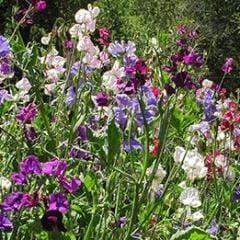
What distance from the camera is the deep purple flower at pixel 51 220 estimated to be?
4.72ft

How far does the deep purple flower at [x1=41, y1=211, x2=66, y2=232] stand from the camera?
144 cm

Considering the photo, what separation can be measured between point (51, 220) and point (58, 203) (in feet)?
0.11

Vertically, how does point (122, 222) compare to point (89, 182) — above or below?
below

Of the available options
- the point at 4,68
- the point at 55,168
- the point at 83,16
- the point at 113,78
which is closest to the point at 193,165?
the point at 55,168

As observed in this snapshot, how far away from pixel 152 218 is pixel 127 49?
1.59 ft

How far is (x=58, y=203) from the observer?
1445mm

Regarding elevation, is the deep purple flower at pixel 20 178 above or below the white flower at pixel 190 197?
above

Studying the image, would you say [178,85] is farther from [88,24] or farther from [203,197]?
[203,197]

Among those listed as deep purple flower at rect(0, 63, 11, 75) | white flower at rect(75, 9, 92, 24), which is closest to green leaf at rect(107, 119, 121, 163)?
white flower at rect(75, 9, 92, 24)

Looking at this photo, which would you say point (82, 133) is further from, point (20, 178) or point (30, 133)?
point (20, 178)

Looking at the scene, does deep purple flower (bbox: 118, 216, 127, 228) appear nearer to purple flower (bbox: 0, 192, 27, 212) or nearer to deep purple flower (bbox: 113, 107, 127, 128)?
deep purple flower (bbox: 113, 107, 127, 128)

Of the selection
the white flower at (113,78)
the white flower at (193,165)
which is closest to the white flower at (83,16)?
the white flower at (113,78)

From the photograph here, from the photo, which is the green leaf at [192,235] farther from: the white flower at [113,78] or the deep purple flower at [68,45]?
the deep purple flower at [68,45]

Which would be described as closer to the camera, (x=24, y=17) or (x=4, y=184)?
(x=4, y=184)
